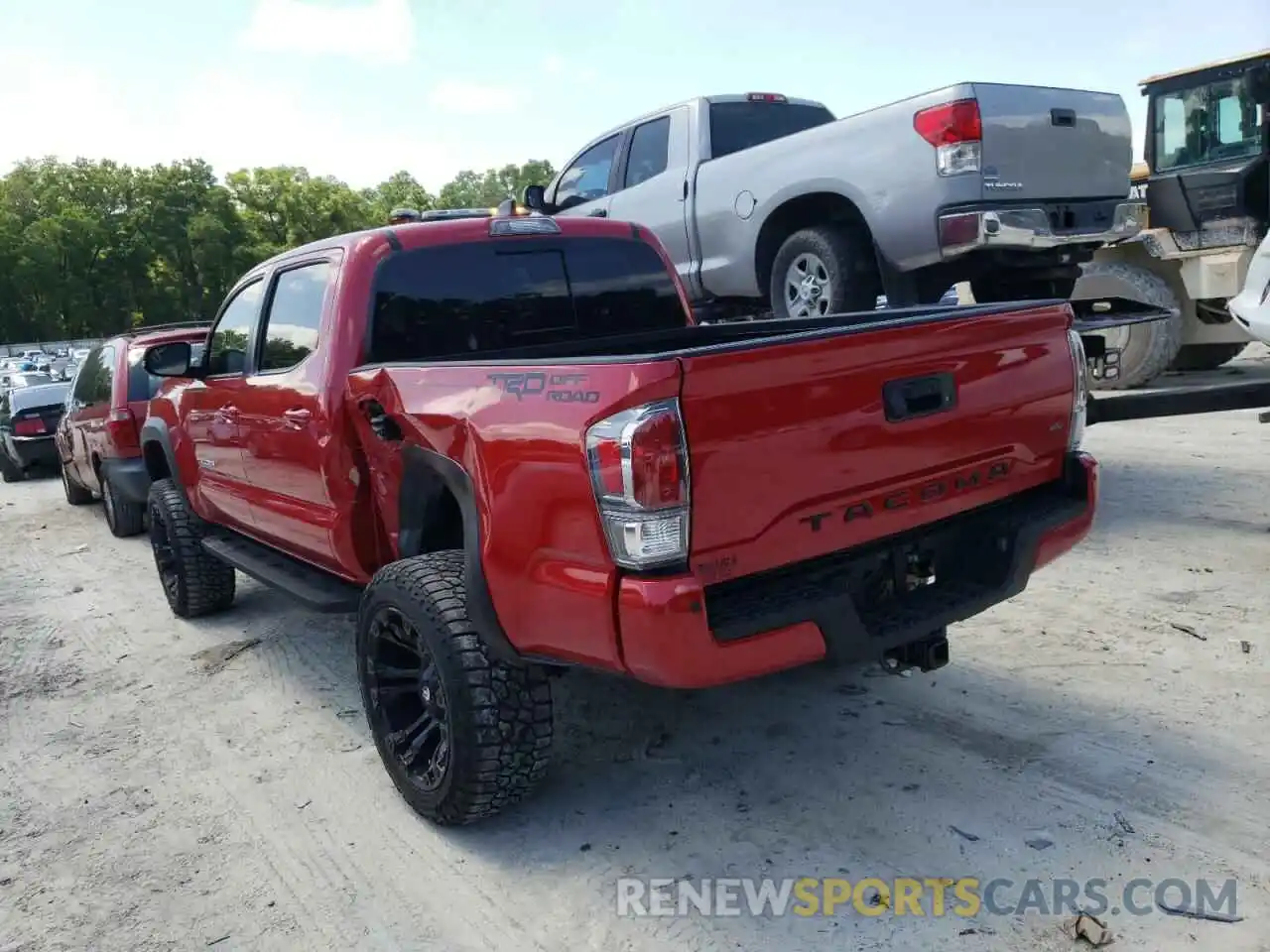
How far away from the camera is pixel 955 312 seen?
10.1 feet

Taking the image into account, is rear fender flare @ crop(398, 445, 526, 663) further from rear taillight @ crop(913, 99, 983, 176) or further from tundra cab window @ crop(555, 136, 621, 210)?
tundra cab window @ crop(555, 136, 621, 210)

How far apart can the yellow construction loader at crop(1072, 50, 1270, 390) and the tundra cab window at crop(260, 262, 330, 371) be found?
24.5 ft

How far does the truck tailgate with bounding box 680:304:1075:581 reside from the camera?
2.45 meters

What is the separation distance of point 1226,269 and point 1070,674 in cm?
709

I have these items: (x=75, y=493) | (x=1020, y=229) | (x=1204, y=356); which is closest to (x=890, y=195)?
(x=1020, y=229)

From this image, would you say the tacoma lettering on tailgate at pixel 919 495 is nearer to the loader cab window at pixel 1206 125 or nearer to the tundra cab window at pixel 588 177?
the tundra cab window at pixel 588 177

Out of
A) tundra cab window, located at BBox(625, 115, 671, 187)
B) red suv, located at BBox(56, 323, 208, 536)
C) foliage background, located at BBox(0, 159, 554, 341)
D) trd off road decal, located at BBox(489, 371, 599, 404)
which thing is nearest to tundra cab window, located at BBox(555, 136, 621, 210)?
tundra cab window, located at BBox(625, 115, 671, 187)

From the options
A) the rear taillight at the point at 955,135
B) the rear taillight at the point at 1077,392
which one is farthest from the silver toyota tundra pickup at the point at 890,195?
the rear taillight at the point at 1077,392

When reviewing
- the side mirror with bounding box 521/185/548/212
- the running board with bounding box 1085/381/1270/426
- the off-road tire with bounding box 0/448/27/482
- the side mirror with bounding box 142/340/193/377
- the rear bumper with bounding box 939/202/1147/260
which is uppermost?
the side mirror with bounding box 521/185/548/212

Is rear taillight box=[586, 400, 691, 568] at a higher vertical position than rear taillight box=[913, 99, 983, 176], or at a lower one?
lower

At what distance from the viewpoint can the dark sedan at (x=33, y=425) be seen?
13.5 meters

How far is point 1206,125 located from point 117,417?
11.0m

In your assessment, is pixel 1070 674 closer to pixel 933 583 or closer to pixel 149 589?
pixel 933 583

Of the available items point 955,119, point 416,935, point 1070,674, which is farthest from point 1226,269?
point 416,935
